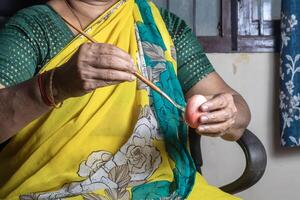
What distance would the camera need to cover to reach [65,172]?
1092mm

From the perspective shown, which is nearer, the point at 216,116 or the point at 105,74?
the point at 105,74

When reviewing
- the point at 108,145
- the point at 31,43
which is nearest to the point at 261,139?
the point at 108,145

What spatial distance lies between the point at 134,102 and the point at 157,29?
8.9 inches

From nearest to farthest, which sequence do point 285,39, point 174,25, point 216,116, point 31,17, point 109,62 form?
point 109,62 → point 216,116 → point 31,17 → point 174,25 → point 285,39

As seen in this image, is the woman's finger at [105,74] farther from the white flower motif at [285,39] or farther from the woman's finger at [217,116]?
the white flower motif at [285,39]

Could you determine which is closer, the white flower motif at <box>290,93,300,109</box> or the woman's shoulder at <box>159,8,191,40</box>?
the woman's shoulder at <box>159,8,191,40</box>

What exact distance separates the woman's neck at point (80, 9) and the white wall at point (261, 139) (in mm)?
545

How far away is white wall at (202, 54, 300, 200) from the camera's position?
5.64ft

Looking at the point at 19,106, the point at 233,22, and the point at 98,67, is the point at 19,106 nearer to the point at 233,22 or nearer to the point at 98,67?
the point at 98,67

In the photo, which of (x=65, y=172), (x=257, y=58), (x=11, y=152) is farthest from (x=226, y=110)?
(x=257, y=58)

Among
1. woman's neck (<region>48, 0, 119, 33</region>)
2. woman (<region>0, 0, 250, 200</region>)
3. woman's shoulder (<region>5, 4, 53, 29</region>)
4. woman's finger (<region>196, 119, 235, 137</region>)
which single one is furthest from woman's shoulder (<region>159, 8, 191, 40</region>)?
woman's finger (<region>196, 119, 235, 137</region>)

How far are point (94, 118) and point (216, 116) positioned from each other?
0.91 feet

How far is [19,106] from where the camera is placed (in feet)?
3.28

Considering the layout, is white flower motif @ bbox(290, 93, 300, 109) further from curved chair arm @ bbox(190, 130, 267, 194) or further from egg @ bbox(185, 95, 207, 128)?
egg @ bbox(185, 95, 207, 128)
